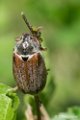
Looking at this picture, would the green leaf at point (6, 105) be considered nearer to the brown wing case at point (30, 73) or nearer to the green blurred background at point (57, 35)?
the brown wing case at point (30, 73)

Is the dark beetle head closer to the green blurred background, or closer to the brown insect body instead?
the brown insect body

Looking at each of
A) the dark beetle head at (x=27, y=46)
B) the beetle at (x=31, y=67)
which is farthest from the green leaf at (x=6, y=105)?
the dark beetle head at (x=27, y=46)

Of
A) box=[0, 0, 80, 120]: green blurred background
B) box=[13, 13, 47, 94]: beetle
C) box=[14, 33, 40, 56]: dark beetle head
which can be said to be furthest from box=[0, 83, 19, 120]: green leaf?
box=[0, 0, 80, 120]: green blurred background

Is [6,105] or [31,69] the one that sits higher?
[31,69]

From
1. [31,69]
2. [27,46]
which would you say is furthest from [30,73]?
[27,46]

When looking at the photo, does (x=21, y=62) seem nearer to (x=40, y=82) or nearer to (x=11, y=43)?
(x=40, y=82)

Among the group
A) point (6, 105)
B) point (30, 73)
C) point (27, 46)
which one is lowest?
point (6, 105)

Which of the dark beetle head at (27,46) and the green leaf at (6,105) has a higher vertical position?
the dark beetle head at (27,46)

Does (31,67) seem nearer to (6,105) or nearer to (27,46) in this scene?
(27,46)
